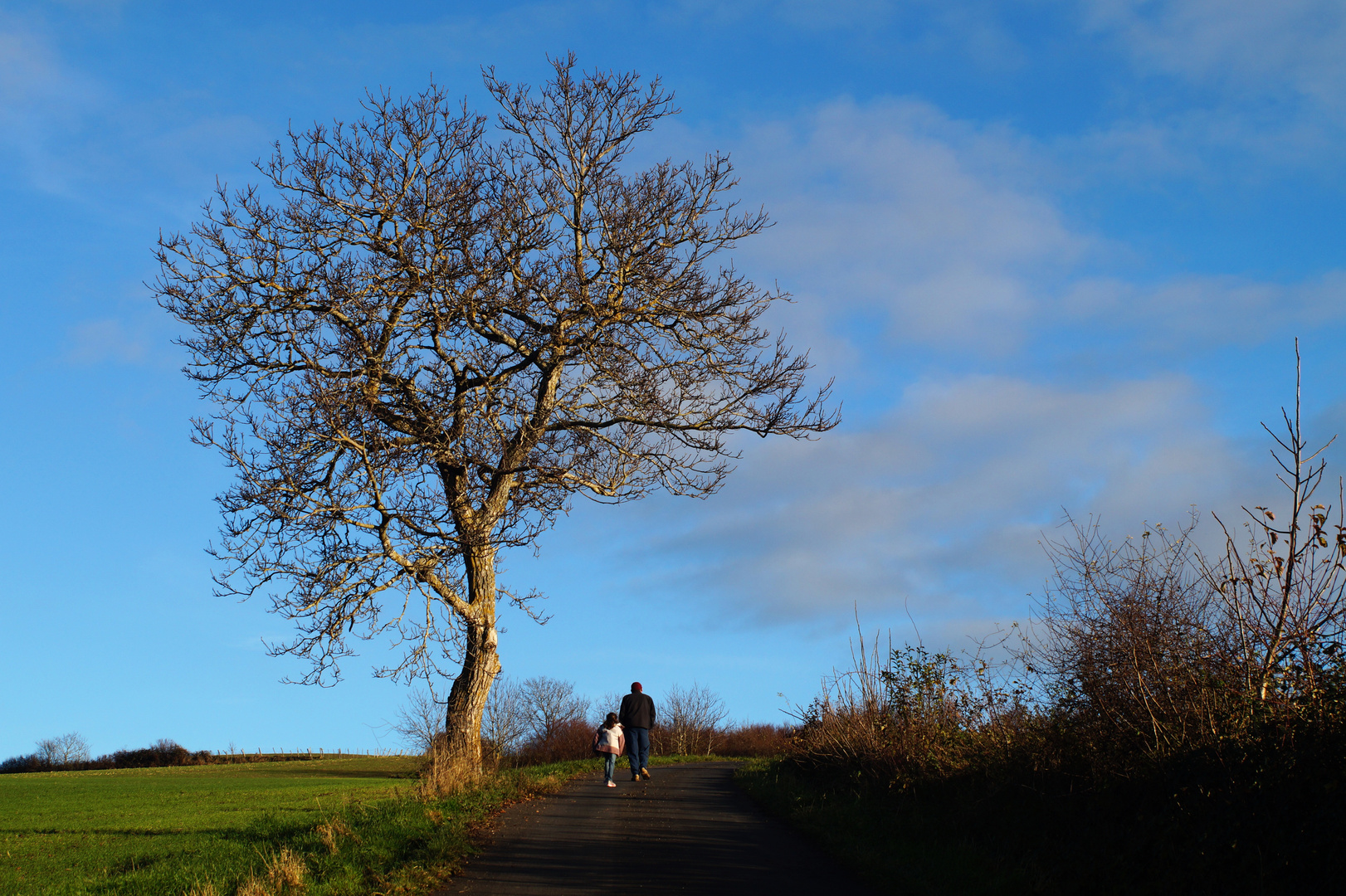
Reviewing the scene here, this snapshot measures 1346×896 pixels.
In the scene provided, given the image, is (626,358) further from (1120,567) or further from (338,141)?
(1120,567)

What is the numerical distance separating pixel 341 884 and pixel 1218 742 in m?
8.15

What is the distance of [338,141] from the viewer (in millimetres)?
17344

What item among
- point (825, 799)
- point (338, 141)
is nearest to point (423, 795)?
point (825, 799)

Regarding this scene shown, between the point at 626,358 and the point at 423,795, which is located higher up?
the point at 626,358

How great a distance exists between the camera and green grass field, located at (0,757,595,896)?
367 inches

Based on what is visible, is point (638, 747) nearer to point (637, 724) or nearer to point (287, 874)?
point (637, 724)

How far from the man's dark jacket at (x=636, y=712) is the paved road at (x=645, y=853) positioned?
10.9ft

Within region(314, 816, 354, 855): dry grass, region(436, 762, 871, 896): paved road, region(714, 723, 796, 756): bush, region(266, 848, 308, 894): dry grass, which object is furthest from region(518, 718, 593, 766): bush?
region(266, 848, 308, 894): dry grass

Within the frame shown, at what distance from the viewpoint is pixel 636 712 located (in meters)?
17.7

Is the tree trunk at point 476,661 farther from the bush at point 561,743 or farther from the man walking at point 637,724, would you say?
the bush at point 561,743

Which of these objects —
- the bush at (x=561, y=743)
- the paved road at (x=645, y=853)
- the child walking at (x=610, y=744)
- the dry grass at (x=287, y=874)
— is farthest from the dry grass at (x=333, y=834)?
the bush at (x=561, y=743)

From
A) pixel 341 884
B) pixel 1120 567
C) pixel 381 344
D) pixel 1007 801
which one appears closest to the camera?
pixel 341 884

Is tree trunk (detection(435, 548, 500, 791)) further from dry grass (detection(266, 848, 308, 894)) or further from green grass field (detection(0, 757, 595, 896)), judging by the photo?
dry grass (detection(266, 848, 308, 894))

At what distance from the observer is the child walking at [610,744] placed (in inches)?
635
